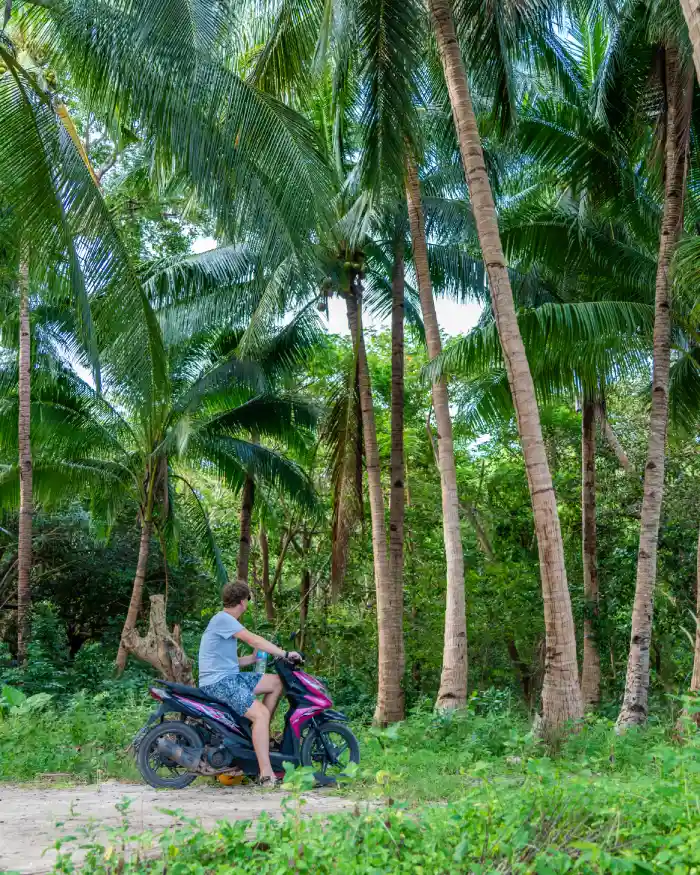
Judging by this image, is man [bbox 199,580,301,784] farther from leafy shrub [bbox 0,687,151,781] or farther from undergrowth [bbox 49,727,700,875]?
undergrowth [bbox 49,727,700,875]

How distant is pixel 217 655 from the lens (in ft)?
20.9

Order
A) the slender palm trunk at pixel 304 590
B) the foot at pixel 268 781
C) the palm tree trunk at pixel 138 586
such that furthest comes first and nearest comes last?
the slender palm trunk at pixel 304 590 → the palm tree trunk at pixel 138 586 → the foot at pixel 268 781

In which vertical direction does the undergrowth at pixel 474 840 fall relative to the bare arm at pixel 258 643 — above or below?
below

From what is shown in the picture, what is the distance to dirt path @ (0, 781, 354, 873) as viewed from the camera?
15.0 ft

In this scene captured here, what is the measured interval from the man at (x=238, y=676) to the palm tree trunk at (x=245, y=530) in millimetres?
11729

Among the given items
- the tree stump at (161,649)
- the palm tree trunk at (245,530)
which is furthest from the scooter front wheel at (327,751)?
the palm tree trunk at (245,530)

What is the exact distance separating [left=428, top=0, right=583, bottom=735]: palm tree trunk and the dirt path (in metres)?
2.98

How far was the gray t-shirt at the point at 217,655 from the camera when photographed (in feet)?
20.6

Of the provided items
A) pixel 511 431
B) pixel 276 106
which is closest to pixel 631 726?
pixel 276 106

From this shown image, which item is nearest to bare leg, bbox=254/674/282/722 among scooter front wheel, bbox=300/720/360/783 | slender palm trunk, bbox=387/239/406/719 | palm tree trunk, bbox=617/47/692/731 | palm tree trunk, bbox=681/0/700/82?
scooter front wheel, bbox=300/720/360/783

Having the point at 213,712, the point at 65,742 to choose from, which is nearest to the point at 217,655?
the point at 213,712

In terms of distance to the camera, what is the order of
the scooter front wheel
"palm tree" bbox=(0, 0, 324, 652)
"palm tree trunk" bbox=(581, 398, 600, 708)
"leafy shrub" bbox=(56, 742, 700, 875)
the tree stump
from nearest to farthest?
"leafy shrub" bbox=(56, 742, 700, 875), the scooter front wheel, "palm tree" bbox=(0, 0, 324, 652), the tree stump, "palm tree trunk" bbox=(581, 398, 600, 708)

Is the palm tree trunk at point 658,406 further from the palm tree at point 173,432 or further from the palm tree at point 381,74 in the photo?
the palm tree at point 173,432

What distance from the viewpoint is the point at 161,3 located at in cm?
796
